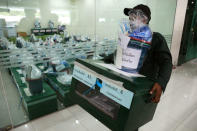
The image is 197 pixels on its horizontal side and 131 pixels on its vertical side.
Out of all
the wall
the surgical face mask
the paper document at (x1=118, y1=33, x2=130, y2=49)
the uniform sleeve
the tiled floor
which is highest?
the wall

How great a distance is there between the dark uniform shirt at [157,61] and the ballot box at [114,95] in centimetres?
15

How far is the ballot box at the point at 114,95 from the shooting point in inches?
21.0

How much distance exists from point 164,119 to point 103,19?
68.1 inches

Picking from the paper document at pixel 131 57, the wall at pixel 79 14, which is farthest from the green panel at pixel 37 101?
the paper document at pixel 131 57

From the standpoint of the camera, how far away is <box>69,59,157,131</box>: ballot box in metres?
0.53

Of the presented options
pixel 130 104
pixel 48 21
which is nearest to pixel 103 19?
pixel 48 21

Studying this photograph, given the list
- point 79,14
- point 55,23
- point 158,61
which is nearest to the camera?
point 158,61

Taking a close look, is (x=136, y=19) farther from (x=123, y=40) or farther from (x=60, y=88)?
(x=60, y=88)

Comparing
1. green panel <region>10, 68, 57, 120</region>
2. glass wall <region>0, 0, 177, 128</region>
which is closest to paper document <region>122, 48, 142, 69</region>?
glass wall <region>0, 0, 177, 128</region>

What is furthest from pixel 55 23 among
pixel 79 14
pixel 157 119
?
pixel 157 119

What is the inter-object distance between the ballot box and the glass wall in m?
0.45

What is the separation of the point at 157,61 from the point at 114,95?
40 cm

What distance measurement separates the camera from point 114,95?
57 cm

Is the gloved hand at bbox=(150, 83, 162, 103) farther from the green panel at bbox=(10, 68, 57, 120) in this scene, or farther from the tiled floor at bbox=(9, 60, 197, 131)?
the green panel at bbox=(10, 68, 57, 120)
